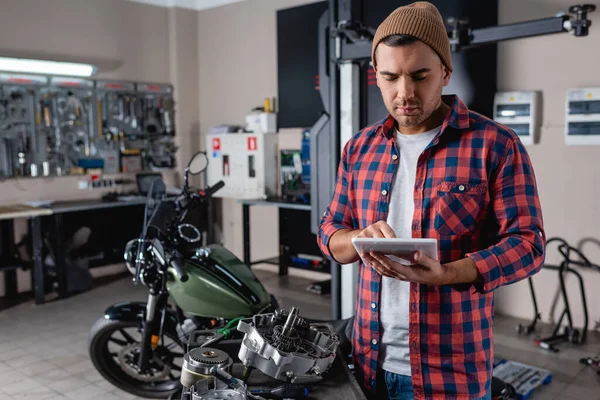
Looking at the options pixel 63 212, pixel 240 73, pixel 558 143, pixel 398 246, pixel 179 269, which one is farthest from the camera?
pixel 240 73

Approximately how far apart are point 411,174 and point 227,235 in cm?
546

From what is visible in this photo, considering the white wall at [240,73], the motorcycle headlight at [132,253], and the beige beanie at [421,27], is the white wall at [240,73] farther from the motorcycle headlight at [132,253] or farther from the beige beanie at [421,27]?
the beige beanie at [421,27]

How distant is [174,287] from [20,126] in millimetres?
3424

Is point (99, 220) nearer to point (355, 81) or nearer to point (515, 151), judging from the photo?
point (355, 81)

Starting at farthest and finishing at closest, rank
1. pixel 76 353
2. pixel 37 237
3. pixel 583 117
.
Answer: pixel 37 237, pixel 583 117, pixel 76 353

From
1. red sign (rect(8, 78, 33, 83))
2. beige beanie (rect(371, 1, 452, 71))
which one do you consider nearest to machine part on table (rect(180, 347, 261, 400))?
beige beanie (rect(371, 1, 452, 71))

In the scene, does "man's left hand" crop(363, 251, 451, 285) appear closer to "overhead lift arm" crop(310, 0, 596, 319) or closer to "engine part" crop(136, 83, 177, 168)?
"overhead lift arm" crop(310, 0, 596, 319)

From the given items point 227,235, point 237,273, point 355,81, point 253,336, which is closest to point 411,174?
point 253,336

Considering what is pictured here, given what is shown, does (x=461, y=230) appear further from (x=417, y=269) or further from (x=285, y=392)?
(x=285, y=392)

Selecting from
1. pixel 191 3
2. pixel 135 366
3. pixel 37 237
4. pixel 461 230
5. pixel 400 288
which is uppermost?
pixel 191 3

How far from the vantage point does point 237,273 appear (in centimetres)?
269

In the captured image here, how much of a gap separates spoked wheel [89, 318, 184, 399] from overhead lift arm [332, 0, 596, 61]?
1.85 meters

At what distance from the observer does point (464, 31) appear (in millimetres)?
3268

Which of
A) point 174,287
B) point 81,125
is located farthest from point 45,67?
point 174,287
